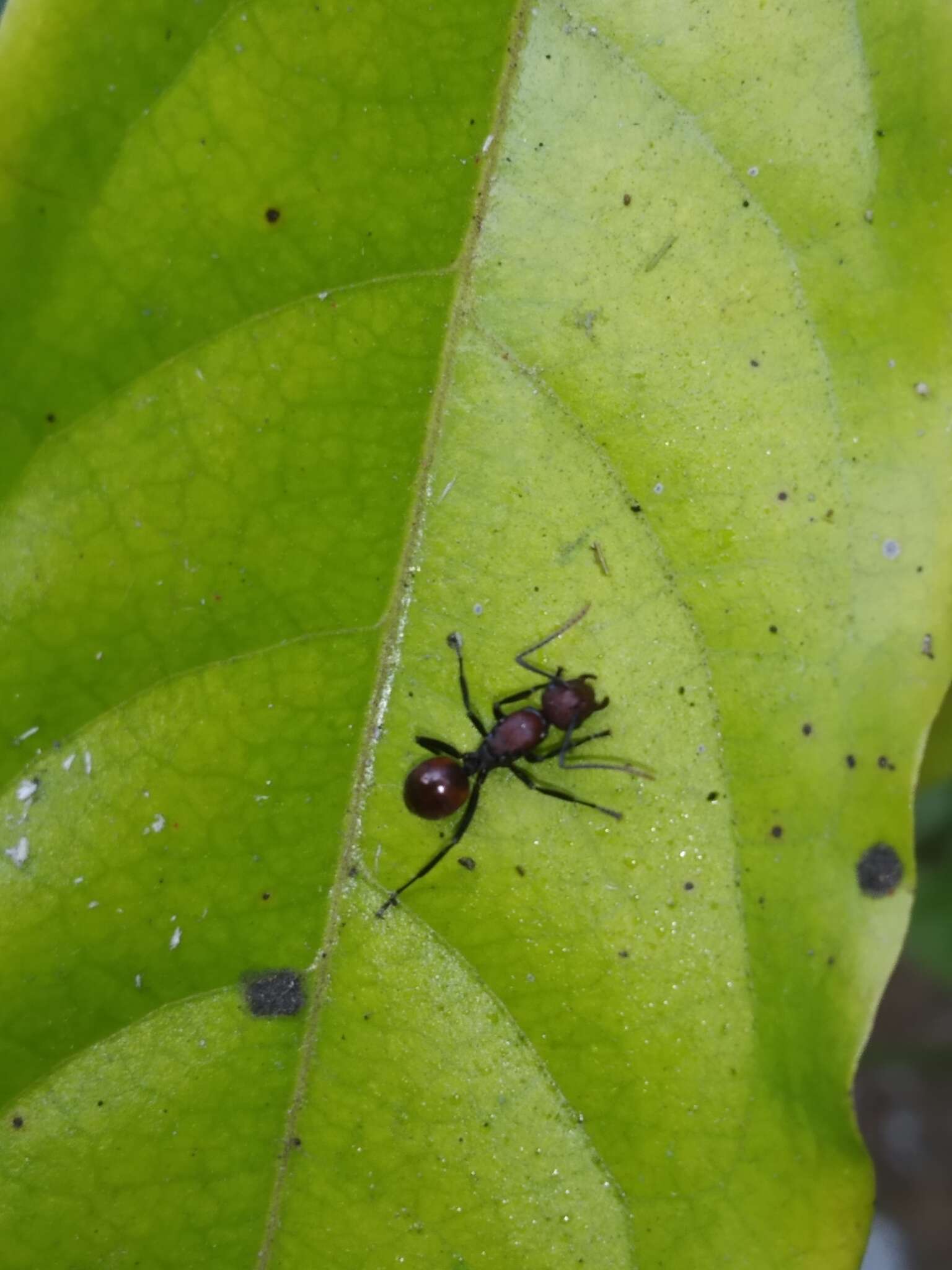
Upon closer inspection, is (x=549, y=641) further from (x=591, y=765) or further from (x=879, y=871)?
(x=879, y=871)

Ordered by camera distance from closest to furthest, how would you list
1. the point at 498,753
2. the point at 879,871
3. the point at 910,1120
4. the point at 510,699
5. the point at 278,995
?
the point at 879,871 → the point at 278,995 → the point at 510,699 → the point at 498,753 → the point at 910,1120

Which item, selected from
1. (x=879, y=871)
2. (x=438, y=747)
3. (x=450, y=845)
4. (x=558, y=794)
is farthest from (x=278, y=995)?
(x=879, y=871)

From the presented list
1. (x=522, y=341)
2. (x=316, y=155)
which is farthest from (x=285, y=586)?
(x=316, y=155)

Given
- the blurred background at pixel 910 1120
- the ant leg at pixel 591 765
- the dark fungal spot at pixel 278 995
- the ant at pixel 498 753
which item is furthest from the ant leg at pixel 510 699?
the blurred background at pixel 910 1120

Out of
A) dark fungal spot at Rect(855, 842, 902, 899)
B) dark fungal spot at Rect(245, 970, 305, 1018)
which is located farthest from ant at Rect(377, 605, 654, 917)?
dark fungal spot at Rect(855, 842, 902, 899)

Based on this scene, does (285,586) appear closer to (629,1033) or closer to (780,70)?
(629,1033)

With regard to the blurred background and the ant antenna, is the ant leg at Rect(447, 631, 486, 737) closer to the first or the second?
the ant antenna

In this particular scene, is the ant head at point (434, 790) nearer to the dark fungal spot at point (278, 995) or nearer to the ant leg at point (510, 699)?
the ant leg at point (510, 699)
